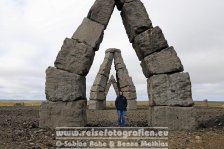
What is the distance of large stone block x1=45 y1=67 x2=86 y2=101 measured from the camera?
12.7 meters

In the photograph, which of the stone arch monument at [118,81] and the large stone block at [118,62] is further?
the large stone block at [118,62]

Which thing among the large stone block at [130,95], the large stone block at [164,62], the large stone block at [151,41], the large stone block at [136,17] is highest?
the large stone block at [136,17]

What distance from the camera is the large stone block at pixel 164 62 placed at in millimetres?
12945

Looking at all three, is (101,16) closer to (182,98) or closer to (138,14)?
(138,14)

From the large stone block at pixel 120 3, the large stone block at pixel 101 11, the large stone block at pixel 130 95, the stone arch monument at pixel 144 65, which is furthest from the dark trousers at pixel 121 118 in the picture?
the large stone block at pixel 130 95

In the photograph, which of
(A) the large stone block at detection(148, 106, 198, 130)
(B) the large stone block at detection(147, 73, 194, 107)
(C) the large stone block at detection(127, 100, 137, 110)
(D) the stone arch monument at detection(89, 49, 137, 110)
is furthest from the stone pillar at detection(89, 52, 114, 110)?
(A) the large stone block at detection(148, 106, 198, 130)

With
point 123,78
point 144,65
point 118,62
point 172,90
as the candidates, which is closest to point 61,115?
point 144,65

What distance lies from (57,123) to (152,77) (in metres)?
3.56

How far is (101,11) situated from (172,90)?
144 inches

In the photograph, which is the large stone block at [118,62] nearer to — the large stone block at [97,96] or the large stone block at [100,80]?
the large stone block at [100,80]

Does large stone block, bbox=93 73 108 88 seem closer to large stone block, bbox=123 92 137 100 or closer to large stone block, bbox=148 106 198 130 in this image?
large stone block, bbox=123 92 137 100

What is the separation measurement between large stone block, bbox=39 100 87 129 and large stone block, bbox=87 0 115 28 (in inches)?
117

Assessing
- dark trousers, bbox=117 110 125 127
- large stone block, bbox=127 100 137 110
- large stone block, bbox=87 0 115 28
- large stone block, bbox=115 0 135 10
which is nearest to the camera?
large stone block, bbox=87 0 115 28

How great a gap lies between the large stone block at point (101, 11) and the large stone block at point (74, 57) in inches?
40.9
